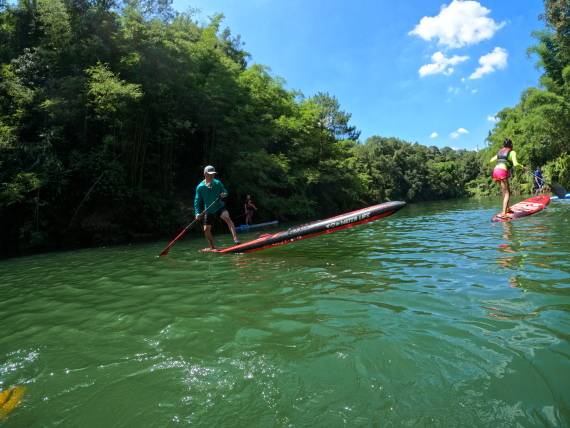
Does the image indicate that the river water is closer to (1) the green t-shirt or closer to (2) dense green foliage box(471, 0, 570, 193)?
(1) the green t-shirt

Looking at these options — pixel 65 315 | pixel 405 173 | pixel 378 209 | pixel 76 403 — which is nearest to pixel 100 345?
pixel 76 403

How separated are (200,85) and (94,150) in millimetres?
6419

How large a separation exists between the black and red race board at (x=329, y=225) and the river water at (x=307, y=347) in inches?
46.5

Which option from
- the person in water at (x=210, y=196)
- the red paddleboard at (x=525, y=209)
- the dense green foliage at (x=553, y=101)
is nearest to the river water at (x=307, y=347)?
the person in water at (x=210, y=196)

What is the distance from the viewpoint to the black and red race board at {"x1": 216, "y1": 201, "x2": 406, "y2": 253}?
6293 mm

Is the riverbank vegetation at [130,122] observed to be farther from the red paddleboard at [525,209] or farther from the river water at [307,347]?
the red paddleboard at [525,209]

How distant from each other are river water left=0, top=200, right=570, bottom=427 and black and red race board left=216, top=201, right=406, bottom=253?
3.87 ft

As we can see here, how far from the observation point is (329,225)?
256 inches

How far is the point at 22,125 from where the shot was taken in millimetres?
12180

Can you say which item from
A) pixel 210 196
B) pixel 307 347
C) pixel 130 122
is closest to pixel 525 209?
pixel 210 196

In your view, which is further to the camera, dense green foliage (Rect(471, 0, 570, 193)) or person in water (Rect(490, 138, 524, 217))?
dense green foliage (Rect(471, 0, 570, 193))

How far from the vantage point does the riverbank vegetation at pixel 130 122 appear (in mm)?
12117

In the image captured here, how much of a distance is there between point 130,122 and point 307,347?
45.1ft

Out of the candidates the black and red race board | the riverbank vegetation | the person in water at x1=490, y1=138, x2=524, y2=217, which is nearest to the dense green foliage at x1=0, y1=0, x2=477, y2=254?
the riverbank vegetation
